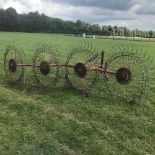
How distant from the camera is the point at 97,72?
41.5ft

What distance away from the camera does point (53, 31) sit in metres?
115

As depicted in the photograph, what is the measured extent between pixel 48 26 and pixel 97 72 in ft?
351

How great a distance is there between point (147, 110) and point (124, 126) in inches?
65.3

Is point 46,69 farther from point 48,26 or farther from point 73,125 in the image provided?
point 48,26

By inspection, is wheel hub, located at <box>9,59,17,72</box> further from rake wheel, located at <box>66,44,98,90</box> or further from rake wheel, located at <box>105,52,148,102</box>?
rake wheel, located at <box>105,52,148,102</box>

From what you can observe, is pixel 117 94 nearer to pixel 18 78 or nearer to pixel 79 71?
pixel 79 71

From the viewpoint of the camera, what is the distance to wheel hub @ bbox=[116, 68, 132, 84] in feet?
38.4

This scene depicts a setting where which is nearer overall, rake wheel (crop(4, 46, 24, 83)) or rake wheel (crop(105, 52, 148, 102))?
rake wheel (crop(105, 52, 148, 102))

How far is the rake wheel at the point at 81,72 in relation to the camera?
42.0ft

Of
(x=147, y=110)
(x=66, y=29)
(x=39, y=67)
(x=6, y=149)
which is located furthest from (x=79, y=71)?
(x=66, y=29)

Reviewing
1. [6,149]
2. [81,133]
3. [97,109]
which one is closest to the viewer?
[6,149]

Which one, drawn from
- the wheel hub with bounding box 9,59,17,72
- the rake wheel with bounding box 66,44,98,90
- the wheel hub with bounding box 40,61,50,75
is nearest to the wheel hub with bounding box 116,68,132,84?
the rake wheel with bounding box 66,44,98,90

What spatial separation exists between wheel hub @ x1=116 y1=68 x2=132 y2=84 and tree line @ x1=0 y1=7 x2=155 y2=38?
90305 millimetres

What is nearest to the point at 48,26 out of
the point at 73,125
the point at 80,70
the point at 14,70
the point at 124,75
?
the point at 14,70
